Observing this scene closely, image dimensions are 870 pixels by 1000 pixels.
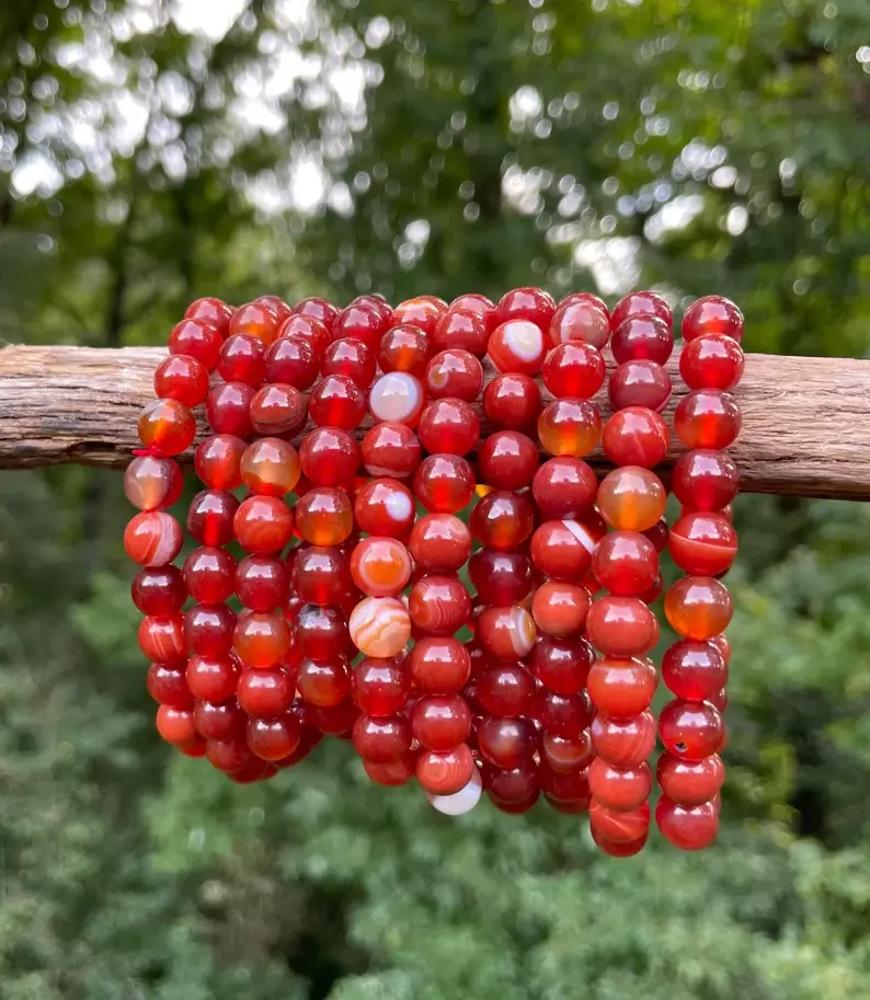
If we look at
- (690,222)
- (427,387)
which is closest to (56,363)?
(427,387)

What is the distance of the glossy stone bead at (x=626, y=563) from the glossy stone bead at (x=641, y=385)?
4.8 inches

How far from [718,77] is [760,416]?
1764 millimetres

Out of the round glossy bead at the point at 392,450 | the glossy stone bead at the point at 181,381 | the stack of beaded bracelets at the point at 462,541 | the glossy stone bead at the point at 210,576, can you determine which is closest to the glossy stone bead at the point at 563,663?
the stack of beaded bracelets at the point at 462,541

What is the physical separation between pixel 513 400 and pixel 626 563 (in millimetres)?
184

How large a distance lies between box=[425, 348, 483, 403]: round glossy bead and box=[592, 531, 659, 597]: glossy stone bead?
0.19m

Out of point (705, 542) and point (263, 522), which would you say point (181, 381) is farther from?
point (705, 542)

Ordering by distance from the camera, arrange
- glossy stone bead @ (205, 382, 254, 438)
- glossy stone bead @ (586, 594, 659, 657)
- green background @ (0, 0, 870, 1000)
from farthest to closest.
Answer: green background @ (0, 0, 870, 1000)
glossy stone bead @ (205, 382, 254, 438)
glossy stone bead @ (586, 594, 659, 657)

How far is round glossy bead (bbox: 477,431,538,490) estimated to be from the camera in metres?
0.79

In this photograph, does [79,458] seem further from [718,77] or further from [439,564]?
[718,77]

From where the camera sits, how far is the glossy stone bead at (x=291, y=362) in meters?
0.83


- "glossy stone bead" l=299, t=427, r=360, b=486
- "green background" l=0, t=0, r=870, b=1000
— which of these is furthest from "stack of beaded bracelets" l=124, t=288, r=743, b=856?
"green background" l=0, t=0, r=870, b=1000

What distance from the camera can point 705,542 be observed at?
768mm

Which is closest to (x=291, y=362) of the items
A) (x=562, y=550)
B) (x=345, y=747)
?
(x=562, y=550)

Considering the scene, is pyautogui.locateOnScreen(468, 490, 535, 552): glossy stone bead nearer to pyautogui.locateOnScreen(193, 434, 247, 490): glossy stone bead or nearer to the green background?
pyautogui.locateOnScreen(193, 434, 247, 490): glossy stone bead
